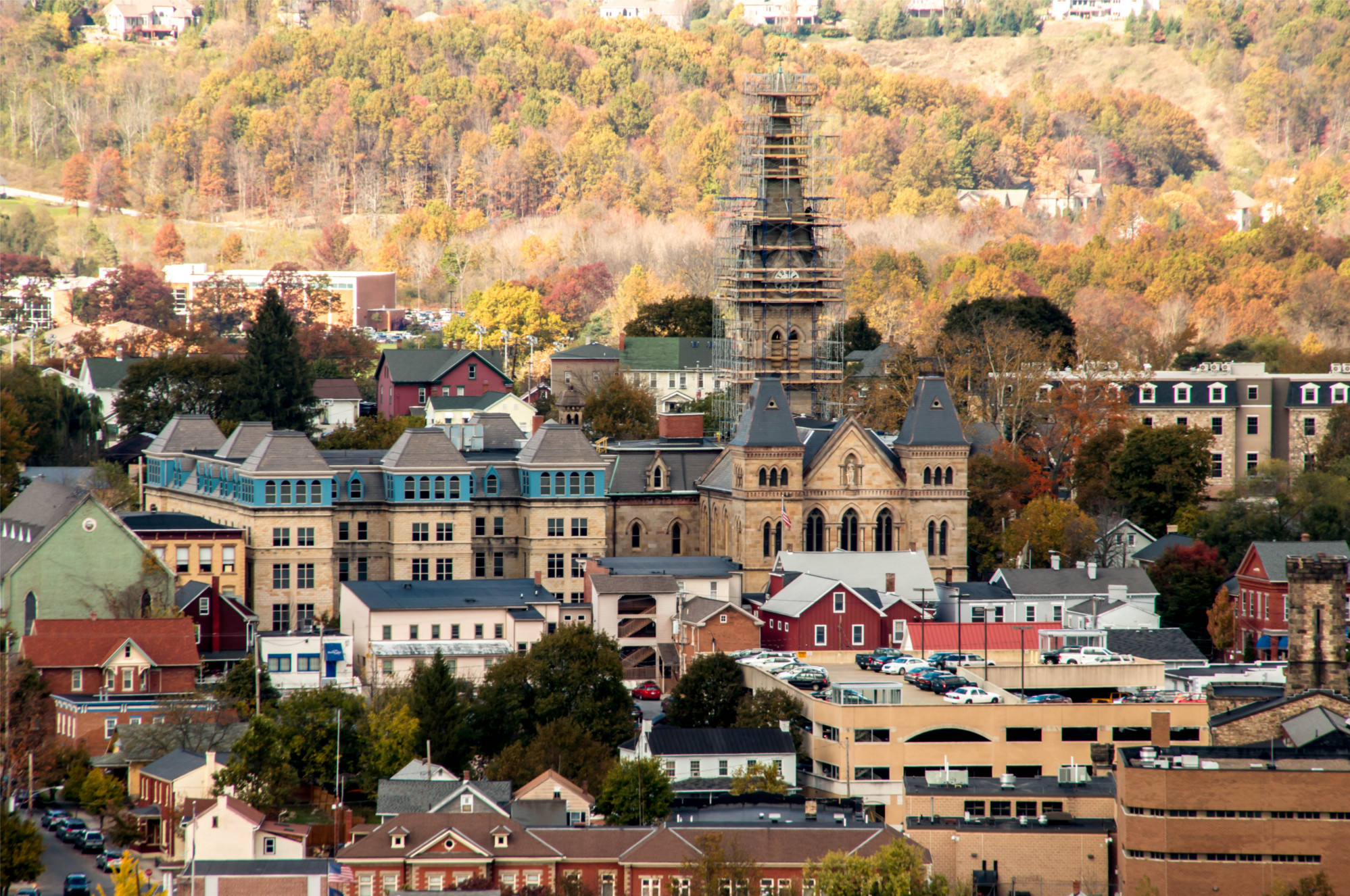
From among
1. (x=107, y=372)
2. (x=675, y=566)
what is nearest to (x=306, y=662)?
(x=675, y=566)

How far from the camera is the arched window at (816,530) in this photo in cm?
11019

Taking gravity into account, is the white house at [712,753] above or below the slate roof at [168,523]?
below

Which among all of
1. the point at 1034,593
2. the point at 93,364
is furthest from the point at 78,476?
the point at 1034,593

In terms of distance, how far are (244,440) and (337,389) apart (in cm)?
4744

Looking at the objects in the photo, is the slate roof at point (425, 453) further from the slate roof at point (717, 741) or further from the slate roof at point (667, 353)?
the slate roof at point (667, 353)

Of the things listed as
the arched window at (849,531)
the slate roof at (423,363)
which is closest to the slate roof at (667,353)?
the slate roof at (423,363)

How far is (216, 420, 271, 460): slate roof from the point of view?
4313 inches

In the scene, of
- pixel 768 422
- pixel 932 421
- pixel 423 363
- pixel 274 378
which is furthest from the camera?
pixel 423 363

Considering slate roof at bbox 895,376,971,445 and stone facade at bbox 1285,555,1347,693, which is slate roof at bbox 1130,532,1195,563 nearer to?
slate roof at bbox 895,376,971,445

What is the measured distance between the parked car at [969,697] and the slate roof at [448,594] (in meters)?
20.2

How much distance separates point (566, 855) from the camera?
74.8 metres

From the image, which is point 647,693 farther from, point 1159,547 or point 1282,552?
point 1159,547

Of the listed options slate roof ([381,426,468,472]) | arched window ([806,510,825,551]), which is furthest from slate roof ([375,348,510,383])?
arched window ([806,510,825,551])

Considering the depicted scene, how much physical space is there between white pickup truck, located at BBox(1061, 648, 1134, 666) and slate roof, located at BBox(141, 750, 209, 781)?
3455 cm
